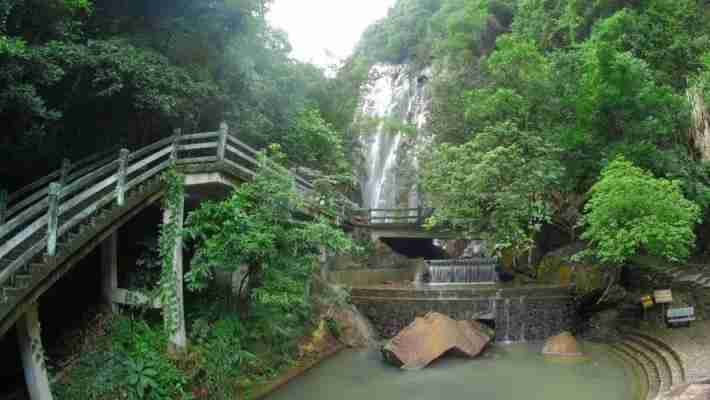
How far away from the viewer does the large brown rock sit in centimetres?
1223

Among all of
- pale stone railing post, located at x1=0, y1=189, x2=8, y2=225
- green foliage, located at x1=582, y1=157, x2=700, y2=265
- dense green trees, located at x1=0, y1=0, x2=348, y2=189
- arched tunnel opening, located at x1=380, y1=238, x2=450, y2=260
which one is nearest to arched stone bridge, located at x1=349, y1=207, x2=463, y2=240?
arched tunnel opening, located at x1=380, y1=238, x2=450, y2=260

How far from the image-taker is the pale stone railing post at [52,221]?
739cm

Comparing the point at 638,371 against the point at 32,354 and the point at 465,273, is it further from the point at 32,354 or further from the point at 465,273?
the point at 32,354

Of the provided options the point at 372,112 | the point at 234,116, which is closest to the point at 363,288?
the point at 234,116

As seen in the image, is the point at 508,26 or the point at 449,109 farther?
the point at 508,26

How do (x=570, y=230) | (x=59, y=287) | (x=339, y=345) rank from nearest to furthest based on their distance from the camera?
(x=59, y=287), (x=339, y=345), (x=570, y=230)

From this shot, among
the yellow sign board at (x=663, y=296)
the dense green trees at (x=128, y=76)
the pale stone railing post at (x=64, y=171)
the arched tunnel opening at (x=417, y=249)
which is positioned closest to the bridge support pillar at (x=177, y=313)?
the pale stone railing post at (x=64, y=171)

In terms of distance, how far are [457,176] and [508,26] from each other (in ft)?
55.6

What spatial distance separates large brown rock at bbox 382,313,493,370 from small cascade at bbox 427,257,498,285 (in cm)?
582

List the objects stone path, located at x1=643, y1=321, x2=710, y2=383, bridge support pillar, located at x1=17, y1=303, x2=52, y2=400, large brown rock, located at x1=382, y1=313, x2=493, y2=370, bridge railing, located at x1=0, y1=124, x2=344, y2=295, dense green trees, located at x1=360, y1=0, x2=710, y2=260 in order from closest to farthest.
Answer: bridge railing, located at x1=0, y1=124, x2=344, y2=295 < bridge support pillar, located at x1=17, y1=303, x2=52, y2=400 < stone path, located at x1=643, y1=321, x2=710, y2=383 < large brown rock, located at x1=382, y1=313, x2=493, y2=370 < dense green trees, located at x1=360, y1=0, x2=710, y2=260

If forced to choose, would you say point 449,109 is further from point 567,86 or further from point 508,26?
point 508,26

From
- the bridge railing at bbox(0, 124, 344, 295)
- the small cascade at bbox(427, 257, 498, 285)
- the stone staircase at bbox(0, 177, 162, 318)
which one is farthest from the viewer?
the small cascade at bbox(427, 257, 498, 285)

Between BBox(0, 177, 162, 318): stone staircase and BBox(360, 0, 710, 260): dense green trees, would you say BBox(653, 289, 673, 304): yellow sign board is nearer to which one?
BBox(360, 0, 710, 260): dense green trees

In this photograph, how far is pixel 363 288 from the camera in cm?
1628
